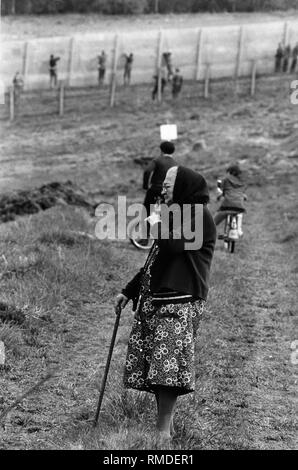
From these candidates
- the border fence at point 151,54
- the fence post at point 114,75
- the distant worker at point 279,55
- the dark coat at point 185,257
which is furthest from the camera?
the distant worker at point 279,55

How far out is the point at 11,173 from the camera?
2672 centimetres

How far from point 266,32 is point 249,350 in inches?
1510

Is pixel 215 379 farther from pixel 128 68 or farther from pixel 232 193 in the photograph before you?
pixel 128 68

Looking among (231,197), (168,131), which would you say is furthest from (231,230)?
(168,131)

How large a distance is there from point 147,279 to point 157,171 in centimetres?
670

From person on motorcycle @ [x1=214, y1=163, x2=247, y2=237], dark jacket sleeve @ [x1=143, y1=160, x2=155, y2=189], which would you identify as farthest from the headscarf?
person on motorcycle @ [x1=214, y1=163, x2=247, y2=237]

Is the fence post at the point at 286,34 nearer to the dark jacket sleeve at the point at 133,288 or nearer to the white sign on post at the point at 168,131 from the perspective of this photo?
the white sign on post at the point at 168,131

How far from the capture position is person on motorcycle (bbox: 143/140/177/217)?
12.6 meters

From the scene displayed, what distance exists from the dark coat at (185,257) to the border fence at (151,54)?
32769 mm

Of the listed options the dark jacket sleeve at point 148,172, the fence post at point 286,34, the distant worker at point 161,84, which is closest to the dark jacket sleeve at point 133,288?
the dark jacket sleeve at point 148,172

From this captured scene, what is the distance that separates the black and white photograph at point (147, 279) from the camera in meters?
5.97

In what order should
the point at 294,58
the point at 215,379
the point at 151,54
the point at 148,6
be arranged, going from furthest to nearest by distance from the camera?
the point at 148,6, the point at 294,58, the point at 151,54, the point at 215,379

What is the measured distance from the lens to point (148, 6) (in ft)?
164
